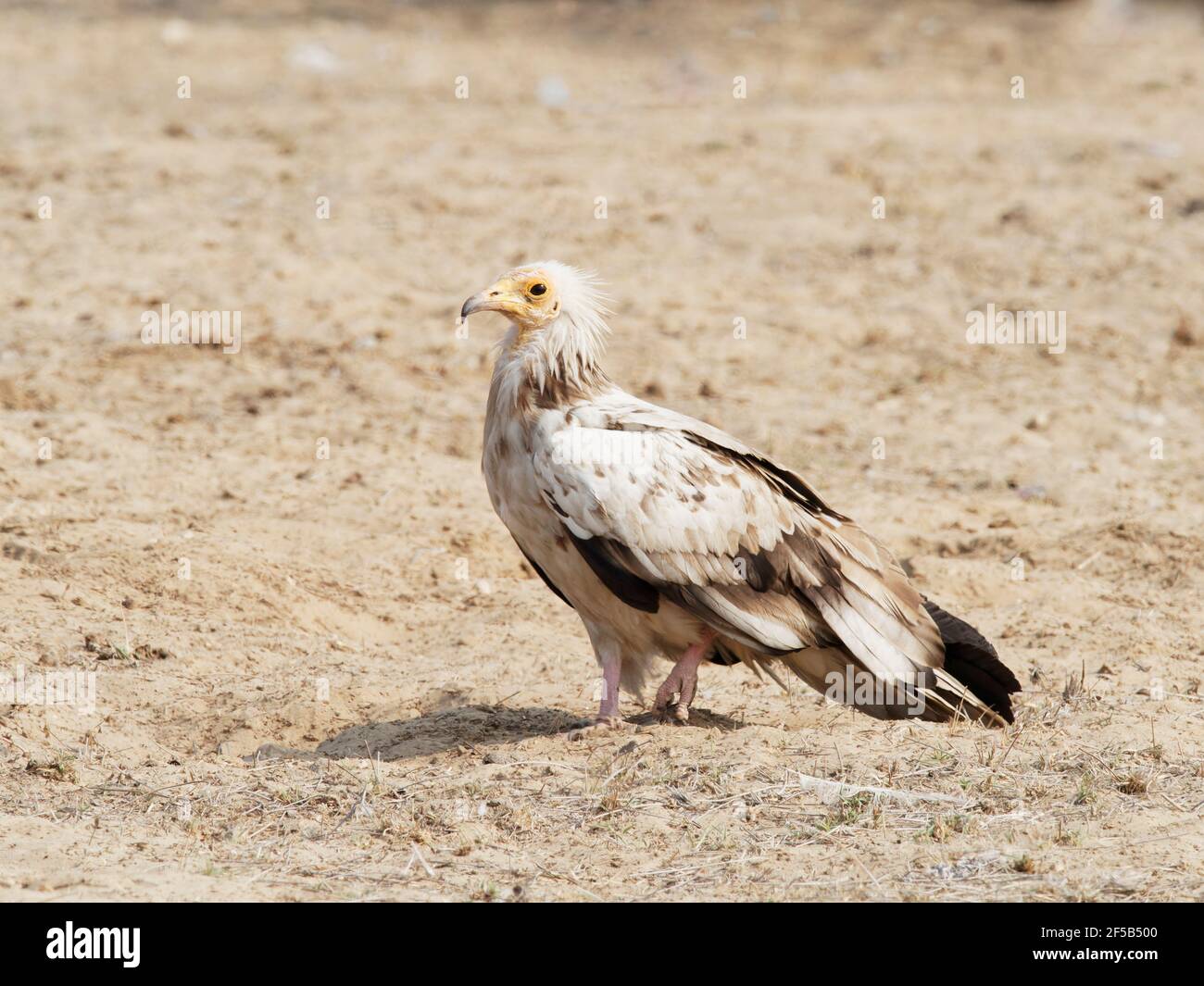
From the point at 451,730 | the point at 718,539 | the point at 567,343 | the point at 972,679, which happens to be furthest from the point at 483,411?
the point at 972,679

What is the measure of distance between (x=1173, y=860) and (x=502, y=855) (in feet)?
7.24

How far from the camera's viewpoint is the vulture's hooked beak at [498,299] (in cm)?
662

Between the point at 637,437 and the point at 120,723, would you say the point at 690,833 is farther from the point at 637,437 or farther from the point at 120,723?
the point at 120,723

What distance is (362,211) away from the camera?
13.5 m

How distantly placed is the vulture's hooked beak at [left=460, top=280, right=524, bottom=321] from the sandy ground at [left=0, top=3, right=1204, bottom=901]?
5.74 feet

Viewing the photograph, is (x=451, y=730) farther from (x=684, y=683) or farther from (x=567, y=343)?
(x=567, y=343)

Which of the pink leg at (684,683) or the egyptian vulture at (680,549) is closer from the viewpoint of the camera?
the egyptian vulture at (680,549)

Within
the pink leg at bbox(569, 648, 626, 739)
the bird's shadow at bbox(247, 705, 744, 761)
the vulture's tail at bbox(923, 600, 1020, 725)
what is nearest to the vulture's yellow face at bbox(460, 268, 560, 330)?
the pink leg at bbox(569, 648, 626, 739)

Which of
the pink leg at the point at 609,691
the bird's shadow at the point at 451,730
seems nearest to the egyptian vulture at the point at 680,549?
the pink leg at the point at 609,691

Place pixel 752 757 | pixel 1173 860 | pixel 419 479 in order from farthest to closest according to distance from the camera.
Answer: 1. pixel 419 479
2. pixel 752 757
3. pixel 1173 860

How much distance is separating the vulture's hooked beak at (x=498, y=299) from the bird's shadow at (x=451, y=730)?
68.0 inches

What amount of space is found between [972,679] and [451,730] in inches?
87.0

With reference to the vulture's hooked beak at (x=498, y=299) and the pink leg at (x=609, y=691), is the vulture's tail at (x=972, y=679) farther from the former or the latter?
the vulture's hooked beak at (x=498, y=299)

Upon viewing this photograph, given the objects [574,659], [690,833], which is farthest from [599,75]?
[690,833]
